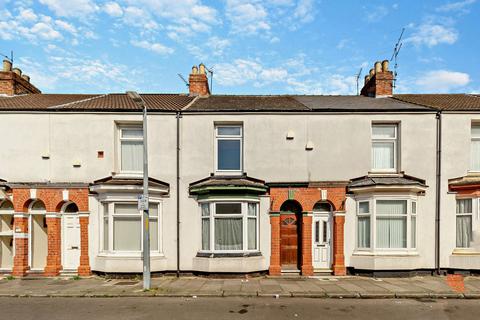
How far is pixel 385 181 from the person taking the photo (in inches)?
463

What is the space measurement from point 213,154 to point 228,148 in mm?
692

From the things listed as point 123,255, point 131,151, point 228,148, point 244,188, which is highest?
point 228,148

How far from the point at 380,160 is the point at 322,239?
3.84 metres

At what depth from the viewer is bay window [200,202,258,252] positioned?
1174cm

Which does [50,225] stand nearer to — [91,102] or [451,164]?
[91,102]

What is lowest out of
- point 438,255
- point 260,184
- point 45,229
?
point 438,255

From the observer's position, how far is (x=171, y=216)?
1216cm

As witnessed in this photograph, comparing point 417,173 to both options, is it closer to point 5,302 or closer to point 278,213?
point 278,213

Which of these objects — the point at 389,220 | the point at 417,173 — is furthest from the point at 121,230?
the point at 417,173

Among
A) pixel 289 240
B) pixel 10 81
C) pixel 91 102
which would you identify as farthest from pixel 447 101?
pixel 10 81

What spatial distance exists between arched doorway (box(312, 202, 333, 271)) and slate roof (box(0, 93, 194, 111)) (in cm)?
677

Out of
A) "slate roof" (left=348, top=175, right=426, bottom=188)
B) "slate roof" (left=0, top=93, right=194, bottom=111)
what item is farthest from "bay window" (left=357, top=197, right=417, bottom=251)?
"slate roof" (left=0, top=93, right=194, bottom=111)

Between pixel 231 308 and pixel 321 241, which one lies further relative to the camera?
pixel 321 241

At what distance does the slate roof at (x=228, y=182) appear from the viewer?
11.6 metres
